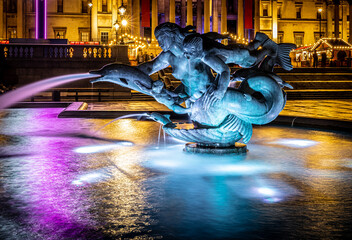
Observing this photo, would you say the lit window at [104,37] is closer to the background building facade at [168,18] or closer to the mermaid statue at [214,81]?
the background building facade at [168,18]

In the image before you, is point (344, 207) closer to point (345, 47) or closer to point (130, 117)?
point (130, 117)

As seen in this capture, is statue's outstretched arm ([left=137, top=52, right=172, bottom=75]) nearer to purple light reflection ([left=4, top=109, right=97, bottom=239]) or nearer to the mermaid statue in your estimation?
the mermaid statue

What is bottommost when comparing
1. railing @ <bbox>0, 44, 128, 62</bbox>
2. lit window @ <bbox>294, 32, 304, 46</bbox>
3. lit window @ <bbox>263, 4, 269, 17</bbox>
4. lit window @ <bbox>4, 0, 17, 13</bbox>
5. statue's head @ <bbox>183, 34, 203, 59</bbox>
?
statue's head @ <bbox>183, 34, 203, 59</bbox>

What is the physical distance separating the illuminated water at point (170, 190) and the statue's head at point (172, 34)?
1741 mm

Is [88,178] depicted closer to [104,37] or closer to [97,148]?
[97,148]

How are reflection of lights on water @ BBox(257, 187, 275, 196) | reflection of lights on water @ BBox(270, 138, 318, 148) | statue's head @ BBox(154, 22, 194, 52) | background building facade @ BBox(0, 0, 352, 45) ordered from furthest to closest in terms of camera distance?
background building facade @ BBox(0, 0, 352, 45) → reflection of lights on water @ BBox(270, 138, 318, 148) → statue's head @ BBox(154, 22, 194, 52) → reflection of lights on water @ BBox(257, 187, 275, 196)

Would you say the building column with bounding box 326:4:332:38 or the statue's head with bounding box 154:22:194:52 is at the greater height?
the building column with bounding box 326:4:332:38

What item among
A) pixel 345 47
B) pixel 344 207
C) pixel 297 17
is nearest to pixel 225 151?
pixel 344 207

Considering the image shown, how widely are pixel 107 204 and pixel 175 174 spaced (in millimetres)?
1617

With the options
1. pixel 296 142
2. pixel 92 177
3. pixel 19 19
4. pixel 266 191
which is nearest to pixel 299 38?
pixel 19 19

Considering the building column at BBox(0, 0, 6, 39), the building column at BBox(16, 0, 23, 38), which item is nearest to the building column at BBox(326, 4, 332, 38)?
the building column at BBox(16, 0, 23, 38)

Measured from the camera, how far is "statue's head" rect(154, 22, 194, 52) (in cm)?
718

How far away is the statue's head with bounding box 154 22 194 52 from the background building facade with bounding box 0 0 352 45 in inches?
2012

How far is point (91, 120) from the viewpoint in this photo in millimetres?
13352
